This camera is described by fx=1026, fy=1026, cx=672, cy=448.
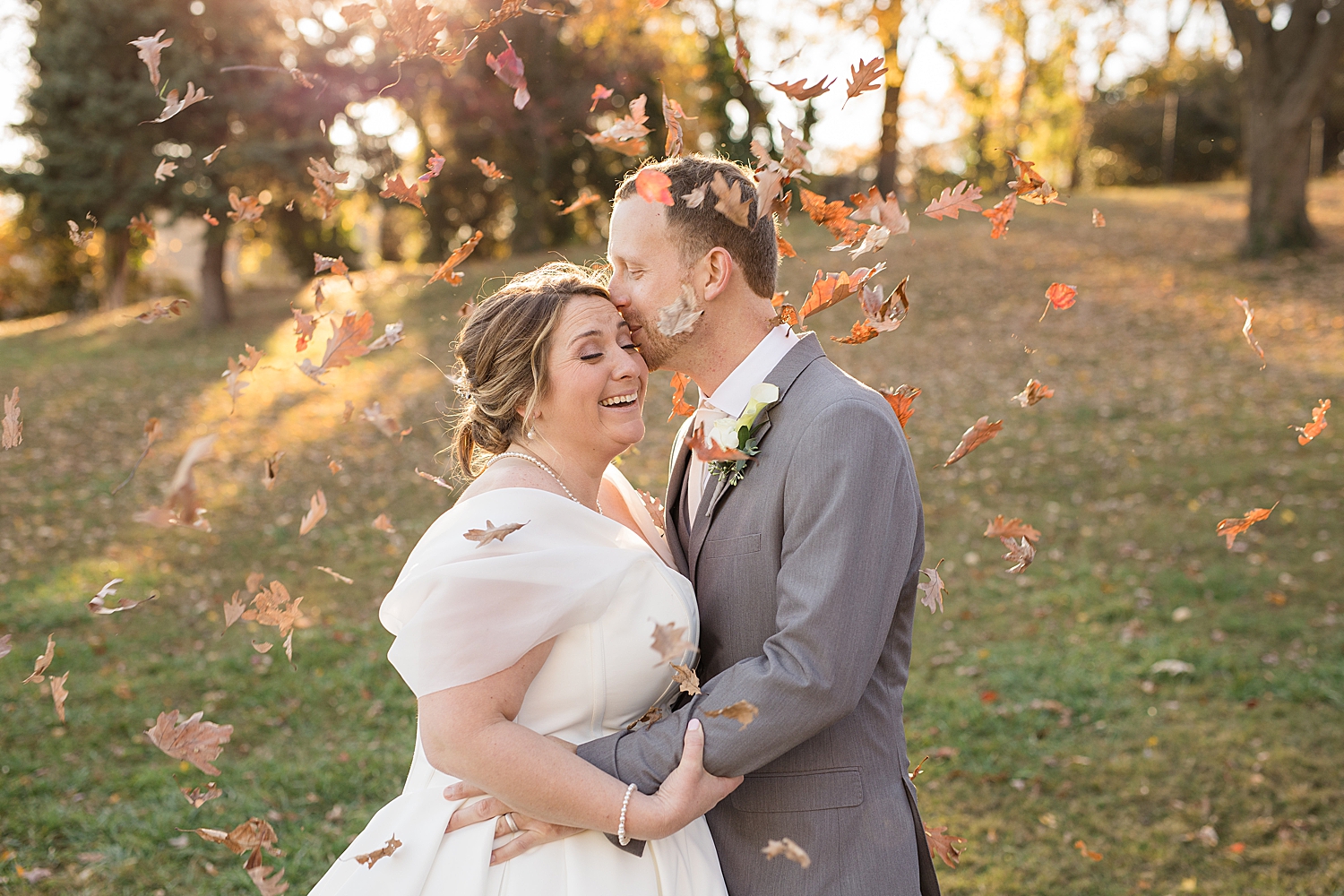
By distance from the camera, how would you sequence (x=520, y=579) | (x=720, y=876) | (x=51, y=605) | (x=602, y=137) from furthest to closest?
1. (x=51, y=605)
2. (x=602, y=137)
3. (x=720, y=876)
4. (x=520, y=579)

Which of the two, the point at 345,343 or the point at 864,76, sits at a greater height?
the point at 864,76

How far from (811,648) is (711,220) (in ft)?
3.70

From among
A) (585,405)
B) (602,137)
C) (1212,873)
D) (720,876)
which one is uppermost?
(602,137)

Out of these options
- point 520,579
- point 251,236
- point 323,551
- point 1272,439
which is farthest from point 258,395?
point 520,579

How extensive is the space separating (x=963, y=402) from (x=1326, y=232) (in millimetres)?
10170

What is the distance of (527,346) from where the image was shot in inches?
108

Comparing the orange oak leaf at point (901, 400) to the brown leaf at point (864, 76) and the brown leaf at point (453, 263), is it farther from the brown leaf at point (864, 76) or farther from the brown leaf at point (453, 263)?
the brown leaf at point (453, 263)

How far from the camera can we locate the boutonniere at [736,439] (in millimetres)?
2447

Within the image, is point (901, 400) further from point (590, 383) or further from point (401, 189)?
point (401, 189)

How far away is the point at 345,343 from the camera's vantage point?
2.74 m

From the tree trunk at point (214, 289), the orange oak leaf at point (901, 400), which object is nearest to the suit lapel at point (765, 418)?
the orange oak leaf at point (901, 400)

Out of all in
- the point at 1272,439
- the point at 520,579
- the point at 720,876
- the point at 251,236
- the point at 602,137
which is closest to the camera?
the point at 520,579

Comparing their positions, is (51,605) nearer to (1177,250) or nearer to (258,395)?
(258,395)

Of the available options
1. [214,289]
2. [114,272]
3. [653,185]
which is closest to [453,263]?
[653,185]
